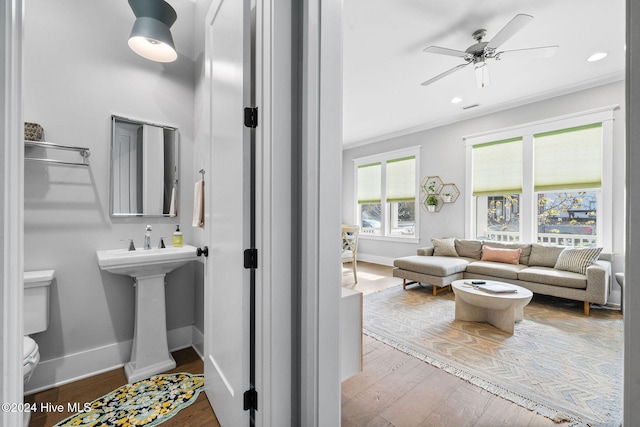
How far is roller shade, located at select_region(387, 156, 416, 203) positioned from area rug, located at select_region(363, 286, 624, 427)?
9.34ft

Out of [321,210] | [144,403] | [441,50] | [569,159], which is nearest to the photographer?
[321,210]

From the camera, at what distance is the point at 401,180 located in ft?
20.2

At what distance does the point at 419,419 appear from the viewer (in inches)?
63.6

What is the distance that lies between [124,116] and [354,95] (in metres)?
3.05

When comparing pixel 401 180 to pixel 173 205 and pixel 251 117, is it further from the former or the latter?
pixel 251 117

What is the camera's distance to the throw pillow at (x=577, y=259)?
3385 millimetres

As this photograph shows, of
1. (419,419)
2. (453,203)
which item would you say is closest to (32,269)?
(419,419)

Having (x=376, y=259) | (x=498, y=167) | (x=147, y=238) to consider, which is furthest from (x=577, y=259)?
(x=147, y=238)

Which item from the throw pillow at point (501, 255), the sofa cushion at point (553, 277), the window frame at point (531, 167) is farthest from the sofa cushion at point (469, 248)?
the sofa cushion at point (553, 277)

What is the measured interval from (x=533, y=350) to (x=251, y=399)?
2453 mm

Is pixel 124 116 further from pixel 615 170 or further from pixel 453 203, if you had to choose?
pixel 615 170

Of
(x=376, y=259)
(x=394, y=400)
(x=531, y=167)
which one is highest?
(x=531, y=167)

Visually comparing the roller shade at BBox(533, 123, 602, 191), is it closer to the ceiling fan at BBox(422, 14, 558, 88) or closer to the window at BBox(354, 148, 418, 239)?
the ceiling fan at BBox(422, 14, 558, 88)

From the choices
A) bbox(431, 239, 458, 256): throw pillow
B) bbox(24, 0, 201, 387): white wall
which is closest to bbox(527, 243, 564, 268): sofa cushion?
bbox(431, 239, 458, 256): throw pillow
